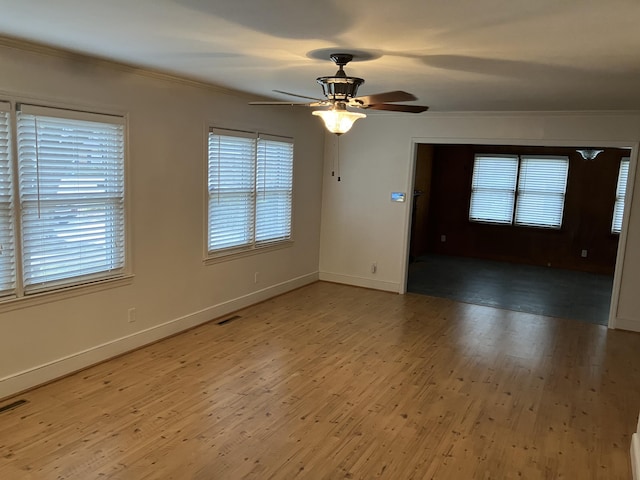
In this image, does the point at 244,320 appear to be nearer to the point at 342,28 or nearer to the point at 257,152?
the point at 257,152

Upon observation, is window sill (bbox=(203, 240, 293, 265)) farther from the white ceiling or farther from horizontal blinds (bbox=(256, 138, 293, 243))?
the white ceiling

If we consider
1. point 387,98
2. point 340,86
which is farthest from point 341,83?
point 387,98

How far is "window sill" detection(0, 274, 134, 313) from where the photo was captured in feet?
11.4

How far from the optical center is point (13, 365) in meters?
3.54

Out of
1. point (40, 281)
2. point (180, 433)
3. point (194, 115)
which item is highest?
point (194, 115)

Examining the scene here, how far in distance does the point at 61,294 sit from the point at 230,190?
7.05 feet

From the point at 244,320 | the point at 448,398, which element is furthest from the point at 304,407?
the point at 244,320

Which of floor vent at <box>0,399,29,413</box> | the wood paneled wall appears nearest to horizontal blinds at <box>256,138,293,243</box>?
floor vent at <box>0,399,29,413</box>

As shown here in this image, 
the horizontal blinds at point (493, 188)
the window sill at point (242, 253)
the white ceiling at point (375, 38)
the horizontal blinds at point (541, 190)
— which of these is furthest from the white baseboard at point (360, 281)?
the horizontal blinds at point (541, 190)

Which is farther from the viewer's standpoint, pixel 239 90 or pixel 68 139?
pixel 239 90

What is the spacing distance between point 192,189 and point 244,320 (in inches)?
60.7

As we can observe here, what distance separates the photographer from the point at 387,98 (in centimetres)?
313

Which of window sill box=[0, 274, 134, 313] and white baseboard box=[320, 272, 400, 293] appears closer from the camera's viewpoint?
window sill box=[0, 274, 134, 313]

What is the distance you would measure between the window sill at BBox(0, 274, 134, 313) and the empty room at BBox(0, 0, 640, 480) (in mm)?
16
